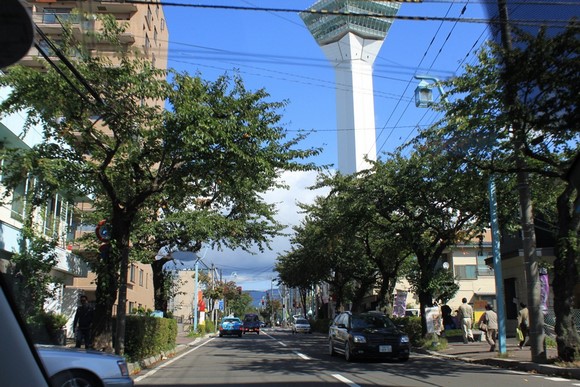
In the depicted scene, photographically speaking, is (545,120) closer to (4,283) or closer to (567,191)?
(567,191)

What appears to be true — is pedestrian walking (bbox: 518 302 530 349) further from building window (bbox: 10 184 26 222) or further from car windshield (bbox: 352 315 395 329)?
building window (bbox: 10 184 26 222)

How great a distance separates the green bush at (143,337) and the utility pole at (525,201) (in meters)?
10.9

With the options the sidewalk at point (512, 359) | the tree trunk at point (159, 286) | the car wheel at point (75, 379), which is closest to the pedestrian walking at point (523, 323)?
the sidewalk at point (512, 359)

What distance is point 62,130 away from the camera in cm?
1274

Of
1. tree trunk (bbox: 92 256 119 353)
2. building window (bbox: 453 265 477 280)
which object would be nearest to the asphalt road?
tree trunk (bbox: 92 256 119 353)

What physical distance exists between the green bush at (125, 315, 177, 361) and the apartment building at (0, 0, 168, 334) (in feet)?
6.17

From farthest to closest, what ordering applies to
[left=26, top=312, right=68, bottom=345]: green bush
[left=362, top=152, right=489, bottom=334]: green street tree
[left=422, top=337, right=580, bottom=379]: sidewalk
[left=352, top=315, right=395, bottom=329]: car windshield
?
[left=362, top=152, right=489, bottom=334]: green street tree → [left=352, top=315, right=395, bottom=329]: car windshield → [left=26, top=312, right=68, bottom=345]: green bush → [left=422, top=337, right=580, bottom=379]: sidewalk

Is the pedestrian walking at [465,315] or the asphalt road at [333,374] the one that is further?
the pedestrian walking at [465,315]

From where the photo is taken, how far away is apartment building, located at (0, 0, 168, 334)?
1125cm

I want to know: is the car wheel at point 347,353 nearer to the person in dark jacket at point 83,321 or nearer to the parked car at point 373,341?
the parked car at point 373,341

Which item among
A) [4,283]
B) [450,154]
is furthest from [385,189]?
[4,283]

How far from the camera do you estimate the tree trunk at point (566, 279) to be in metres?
12.6

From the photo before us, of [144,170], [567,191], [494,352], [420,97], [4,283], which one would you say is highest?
[420,97]

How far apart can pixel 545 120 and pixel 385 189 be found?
29.4ft
